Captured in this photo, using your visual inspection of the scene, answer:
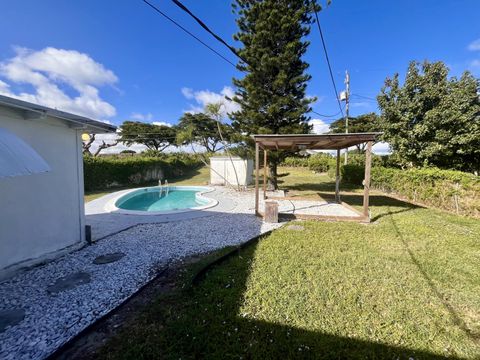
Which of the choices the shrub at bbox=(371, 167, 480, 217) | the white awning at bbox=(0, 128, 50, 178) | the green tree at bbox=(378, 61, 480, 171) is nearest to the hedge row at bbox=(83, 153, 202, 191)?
the white awning at bbox=(0, 128, 50, 178)

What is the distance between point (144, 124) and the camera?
3459cm

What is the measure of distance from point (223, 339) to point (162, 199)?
11172mm

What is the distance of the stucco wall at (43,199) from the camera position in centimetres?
321

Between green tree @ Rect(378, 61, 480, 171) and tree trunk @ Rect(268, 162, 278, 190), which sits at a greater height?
green tree @ Rect(378, 61, 480, 171)

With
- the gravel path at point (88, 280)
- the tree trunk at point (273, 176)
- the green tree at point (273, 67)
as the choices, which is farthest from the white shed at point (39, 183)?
the tree trunk at point (273, 176)

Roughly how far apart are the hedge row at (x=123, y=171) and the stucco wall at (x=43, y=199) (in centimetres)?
961

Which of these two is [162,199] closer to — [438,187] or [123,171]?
[123,171]

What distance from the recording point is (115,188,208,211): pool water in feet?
34.0

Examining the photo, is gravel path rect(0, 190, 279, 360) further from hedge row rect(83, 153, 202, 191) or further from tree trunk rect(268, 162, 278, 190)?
hedge row rect(83, 153, 202, 191)

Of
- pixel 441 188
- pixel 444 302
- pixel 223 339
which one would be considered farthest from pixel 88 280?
pixel 441 188

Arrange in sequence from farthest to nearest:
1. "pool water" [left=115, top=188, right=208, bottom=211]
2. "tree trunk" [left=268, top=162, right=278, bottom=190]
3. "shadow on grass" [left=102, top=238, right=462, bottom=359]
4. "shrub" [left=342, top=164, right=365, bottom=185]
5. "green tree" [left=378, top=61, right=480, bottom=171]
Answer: "shrub" [left=342, top=164, right=365, bottom=185], "tree trunk" [left=268, top=162, right=278, bottom=190], "pool water" [left=115, top=188, right=208, bottom=211], "green tree" [left=378, top=61, right=480, bottom=171], "shadow on grass" [left=102, top=238, right=462, bottom=359]

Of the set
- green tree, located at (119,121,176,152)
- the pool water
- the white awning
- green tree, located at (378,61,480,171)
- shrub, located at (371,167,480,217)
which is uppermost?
green tree, located at (119,121,176,152)

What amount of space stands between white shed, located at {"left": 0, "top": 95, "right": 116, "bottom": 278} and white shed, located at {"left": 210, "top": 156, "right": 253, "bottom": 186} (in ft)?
33.4

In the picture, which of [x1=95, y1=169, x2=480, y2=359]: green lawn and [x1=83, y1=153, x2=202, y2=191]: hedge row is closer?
[x1=95, y1=169, x2=480, y2=359]: green lawn
